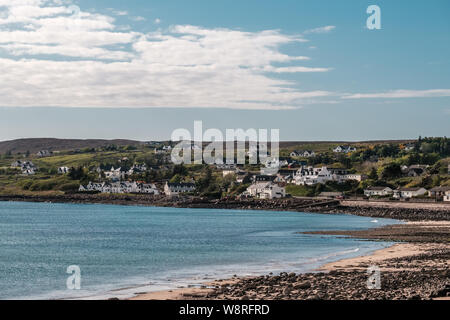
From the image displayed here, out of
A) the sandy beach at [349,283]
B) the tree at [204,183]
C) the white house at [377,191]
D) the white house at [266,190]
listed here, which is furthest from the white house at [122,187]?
the sandy beach at [349,283]

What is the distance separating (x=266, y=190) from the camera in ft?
405

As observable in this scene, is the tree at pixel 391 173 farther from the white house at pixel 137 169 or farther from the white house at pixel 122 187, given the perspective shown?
the white house at pixel 137 169

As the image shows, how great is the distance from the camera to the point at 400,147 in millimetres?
178750

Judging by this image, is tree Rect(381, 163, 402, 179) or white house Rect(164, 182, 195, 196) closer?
tree Rect(381, 163, 402, 179)

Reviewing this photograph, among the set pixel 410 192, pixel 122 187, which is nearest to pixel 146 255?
pixel 410 192

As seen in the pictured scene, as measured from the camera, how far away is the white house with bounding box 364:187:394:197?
356ft

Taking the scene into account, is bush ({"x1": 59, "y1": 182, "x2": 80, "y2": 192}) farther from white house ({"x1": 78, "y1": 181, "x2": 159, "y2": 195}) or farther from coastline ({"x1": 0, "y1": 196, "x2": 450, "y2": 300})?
coastline ({"x1": 0, "y1": 196, "x2": 450, "y2": 300})

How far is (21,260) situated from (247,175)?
10603 centimetres

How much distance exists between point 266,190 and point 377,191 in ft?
81.7

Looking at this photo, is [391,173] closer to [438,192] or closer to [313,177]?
[313,177]

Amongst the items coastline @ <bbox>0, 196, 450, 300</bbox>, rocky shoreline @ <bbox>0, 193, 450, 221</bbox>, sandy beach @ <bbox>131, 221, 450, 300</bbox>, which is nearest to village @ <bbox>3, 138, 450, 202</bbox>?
rocky shoreline @ <bbox>0, 193, 450, 221</bbox>

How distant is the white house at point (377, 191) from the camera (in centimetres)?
10850

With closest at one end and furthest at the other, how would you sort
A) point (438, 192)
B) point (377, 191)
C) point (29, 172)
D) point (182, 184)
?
point (438, 192) < point (377, 191) < point (182, 184) < point (29, 172)

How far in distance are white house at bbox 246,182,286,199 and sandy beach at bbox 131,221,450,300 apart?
8619 cm
